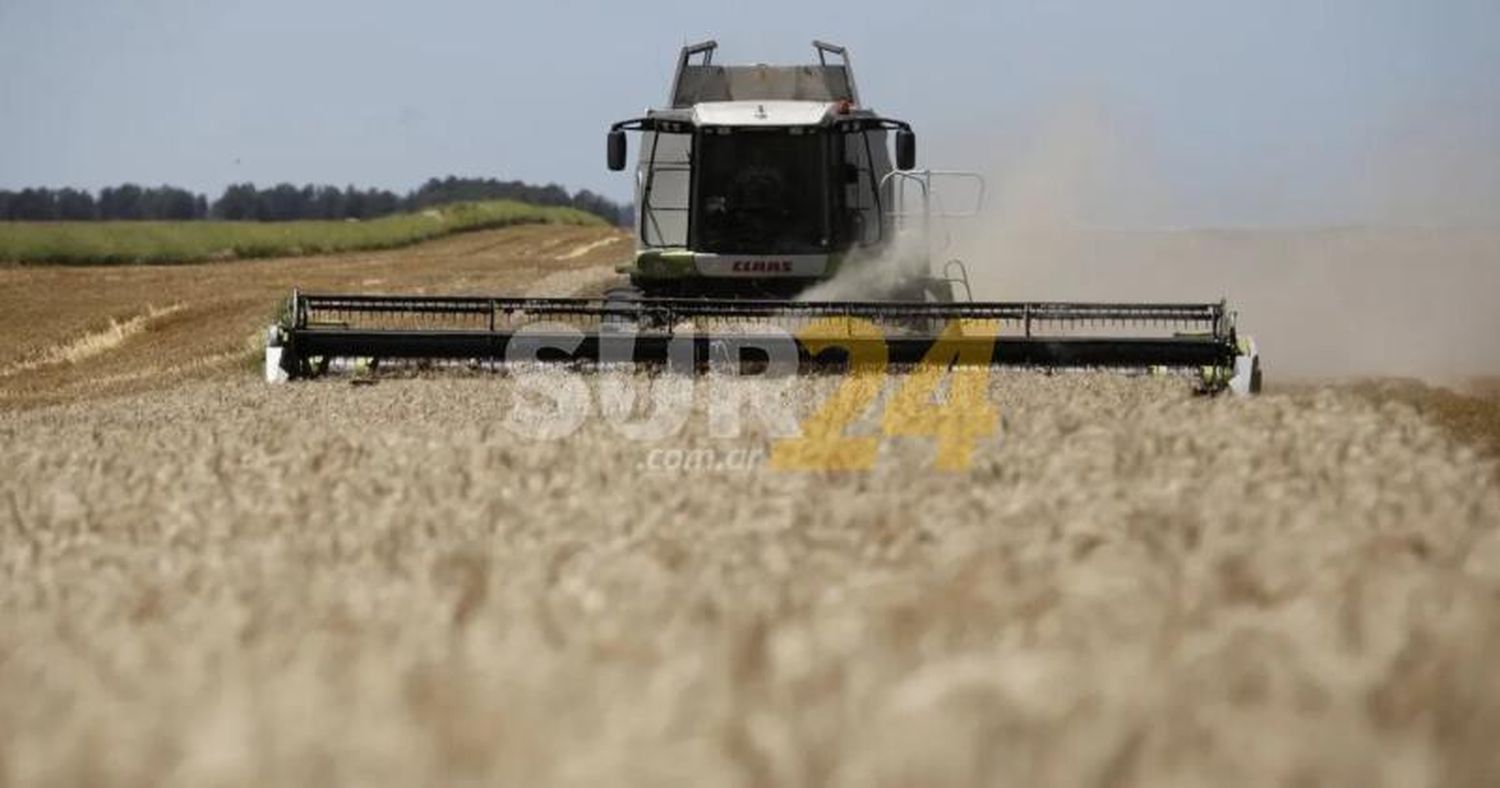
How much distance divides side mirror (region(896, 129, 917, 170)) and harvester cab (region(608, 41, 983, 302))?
0.01m

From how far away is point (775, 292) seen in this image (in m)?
16.2

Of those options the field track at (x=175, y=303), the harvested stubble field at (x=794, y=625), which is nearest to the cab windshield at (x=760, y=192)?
the field track at (x=175, y=303)

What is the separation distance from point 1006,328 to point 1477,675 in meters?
12.6

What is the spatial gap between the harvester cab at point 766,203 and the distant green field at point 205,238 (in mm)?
33059

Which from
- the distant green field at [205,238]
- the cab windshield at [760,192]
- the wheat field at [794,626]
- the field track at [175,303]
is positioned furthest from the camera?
the distant green field at [205,238]

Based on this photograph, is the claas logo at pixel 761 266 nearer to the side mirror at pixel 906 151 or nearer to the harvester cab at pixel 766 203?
the harvester cab at pixel 766 203

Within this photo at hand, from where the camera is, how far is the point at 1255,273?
28.4 metres

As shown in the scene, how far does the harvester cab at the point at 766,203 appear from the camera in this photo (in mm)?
16172

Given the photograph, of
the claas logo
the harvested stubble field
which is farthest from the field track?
the harvested stubble field

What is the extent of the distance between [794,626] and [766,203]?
543 inches

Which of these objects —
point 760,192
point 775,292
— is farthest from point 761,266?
point 760,192

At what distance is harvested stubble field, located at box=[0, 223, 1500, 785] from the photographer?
2.31 meters

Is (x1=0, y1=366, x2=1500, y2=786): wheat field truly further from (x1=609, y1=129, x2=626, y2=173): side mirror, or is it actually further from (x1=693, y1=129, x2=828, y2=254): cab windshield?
(x1=693, y1=129, x2=828, y2=254): cab windshield

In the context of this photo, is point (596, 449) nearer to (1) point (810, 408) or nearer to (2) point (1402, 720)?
(2) point (1402, 720)
